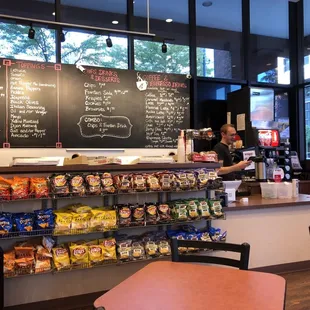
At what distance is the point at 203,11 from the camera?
6.04 metres

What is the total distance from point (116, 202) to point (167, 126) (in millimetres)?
2492

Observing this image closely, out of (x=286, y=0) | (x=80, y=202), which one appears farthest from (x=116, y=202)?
(x=286, y=0)

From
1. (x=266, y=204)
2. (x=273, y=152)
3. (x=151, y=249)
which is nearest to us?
(x=151, y=249)

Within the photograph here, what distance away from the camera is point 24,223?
262 cm

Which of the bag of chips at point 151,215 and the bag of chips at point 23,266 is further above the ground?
the bag of chips at point 151,215

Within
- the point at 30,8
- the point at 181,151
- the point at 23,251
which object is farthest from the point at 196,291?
the point at 30,8

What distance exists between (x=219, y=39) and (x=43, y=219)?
183 inches

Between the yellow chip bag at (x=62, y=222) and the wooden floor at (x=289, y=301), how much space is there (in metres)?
0.66

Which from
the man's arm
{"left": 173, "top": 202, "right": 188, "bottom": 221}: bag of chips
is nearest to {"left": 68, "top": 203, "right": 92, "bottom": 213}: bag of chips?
{"left": 173, "top": 202, "right": 188, "bottom": 221}: bag of chips

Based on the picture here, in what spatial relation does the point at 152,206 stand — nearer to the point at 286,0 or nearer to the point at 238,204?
the point at 238,204

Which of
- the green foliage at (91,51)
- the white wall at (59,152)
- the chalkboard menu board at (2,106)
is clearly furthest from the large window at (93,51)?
the white wall at (59,152)

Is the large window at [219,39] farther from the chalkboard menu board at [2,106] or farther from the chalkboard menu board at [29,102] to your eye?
the chalkboard menu board at [2,106]

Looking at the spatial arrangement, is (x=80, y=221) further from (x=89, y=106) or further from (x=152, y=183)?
(x=89, y=106)

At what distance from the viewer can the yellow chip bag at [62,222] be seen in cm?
270
